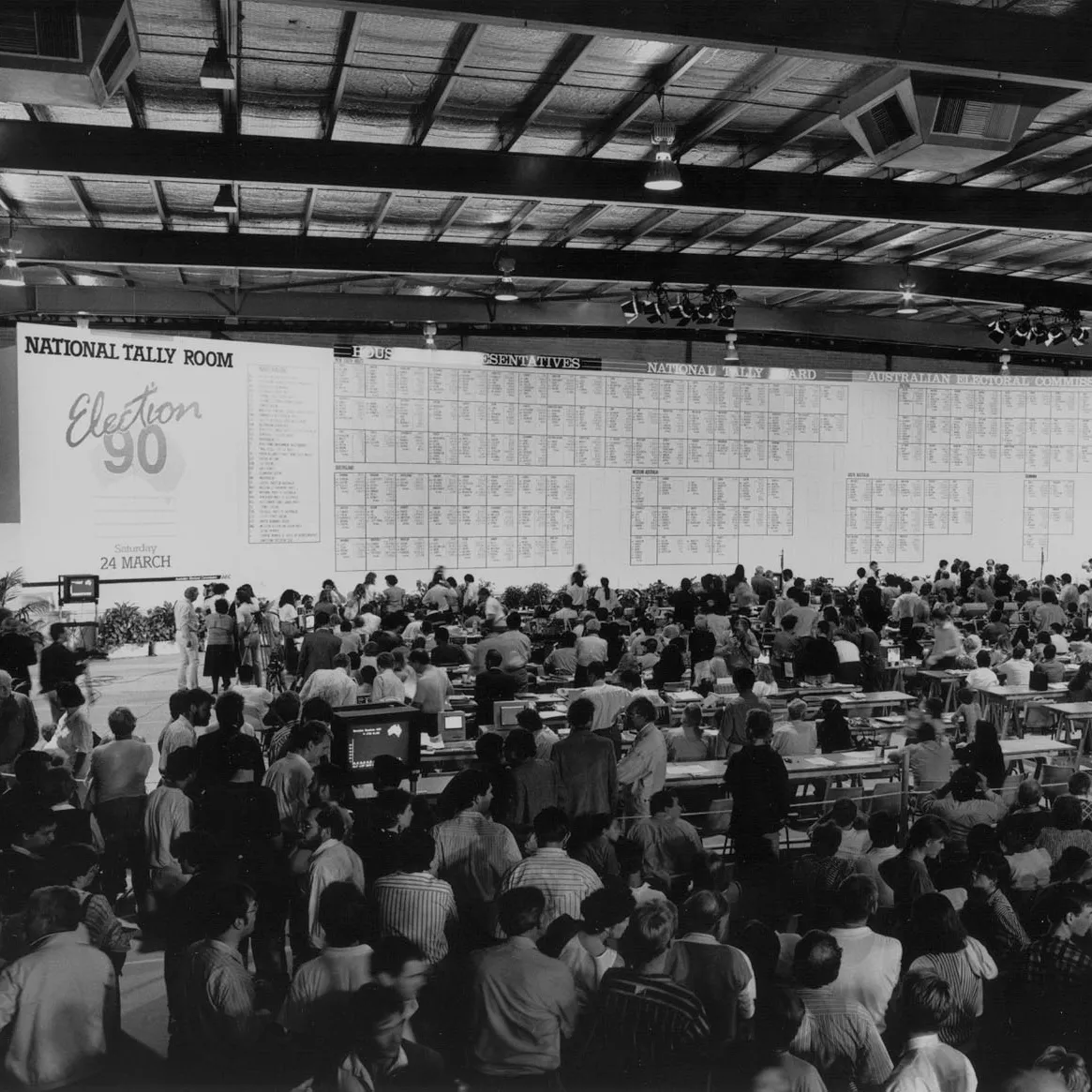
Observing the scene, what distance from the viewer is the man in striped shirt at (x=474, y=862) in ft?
15.6

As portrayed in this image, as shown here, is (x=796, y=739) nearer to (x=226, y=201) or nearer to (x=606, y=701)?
(x=606, y=701)

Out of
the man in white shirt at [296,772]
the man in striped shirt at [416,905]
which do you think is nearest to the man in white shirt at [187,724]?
the man in white shirt at [296,772]

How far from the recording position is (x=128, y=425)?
48.9 ft

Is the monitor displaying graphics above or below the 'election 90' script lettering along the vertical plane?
below

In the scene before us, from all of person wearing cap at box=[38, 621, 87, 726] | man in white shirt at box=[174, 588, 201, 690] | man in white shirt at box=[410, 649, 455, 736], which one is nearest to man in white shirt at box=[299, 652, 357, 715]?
man in white shirt at box=[410, 649, 455, 736]

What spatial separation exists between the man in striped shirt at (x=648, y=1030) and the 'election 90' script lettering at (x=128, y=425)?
12.9 m

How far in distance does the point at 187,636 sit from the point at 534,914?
383 inches

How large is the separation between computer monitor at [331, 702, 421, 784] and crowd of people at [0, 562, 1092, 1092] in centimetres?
16

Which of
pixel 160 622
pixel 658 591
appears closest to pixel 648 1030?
pixel 160 622

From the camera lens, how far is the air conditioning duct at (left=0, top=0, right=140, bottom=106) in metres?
5.39

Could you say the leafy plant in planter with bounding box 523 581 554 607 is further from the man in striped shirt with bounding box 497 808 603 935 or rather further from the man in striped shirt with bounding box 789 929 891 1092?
the man in striped shirt with bounding box 789 929 891 1092

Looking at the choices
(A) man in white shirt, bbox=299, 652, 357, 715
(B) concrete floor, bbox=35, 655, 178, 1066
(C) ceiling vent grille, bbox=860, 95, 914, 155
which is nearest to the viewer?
(B) concrete floor, bbox=35, 655, 178, 1066

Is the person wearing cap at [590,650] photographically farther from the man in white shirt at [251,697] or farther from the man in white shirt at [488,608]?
the man in white shirt at [251,697]

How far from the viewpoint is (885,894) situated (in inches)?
194
